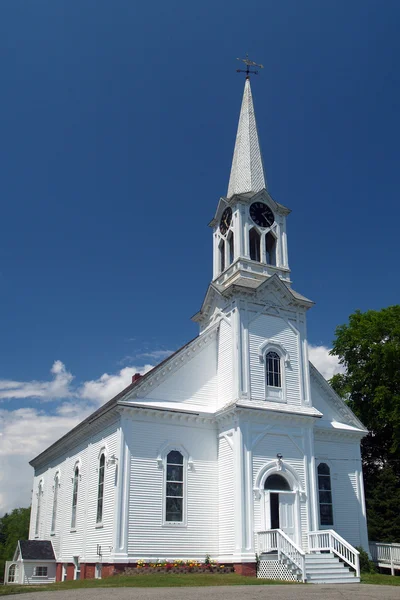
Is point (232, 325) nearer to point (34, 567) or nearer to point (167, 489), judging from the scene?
point (167, 489)

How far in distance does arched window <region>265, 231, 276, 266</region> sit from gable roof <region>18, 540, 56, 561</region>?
20261 mm

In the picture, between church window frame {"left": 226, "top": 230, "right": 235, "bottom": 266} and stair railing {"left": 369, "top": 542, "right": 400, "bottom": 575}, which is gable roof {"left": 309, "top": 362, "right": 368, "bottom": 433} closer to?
stair railing {"left": 369, "top": 542, "right": 400, "bottom": 575}

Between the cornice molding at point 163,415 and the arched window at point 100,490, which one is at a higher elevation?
the cornice molding at point 163,415

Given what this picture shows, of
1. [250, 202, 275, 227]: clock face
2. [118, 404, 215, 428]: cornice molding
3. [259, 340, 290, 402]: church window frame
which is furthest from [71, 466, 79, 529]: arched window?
[250, 202, 275, 227]: clock face

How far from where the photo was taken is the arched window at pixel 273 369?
27828 millimetres

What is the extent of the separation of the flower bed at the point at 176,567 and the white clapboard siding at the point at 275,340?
7293 mm

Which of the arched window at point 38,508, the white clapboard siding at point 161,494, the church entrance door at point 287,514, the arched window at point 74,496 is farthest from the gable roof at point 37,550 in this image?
the church entrance door at point 287,514

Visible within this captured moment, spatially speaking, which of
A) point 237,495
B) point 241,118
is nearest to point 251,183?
point 241,118

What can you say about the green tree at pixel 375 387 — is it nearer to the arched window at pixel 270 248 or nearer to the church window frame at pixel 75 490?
the arched window at pixel 270 248

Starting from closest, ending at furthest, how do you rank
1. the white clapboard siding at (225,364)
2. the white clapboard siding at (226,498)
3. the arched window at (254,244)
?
the white clapboard siding at (226,498)
the white clapboard siding at (225,364)
the arched window at (254,244)

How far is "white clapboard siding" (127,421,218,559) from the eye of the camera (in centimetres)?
2397

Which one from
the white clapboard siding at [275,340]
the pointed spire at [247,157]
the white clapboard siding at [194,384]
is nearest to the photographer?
the white clapboard siding at [194,384]

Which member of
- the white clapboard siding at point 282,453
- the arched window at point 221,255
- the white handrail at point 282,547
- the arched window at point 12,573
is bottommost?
the arched window at point 12,573

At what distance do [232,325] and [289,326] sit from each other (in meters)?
3.24
